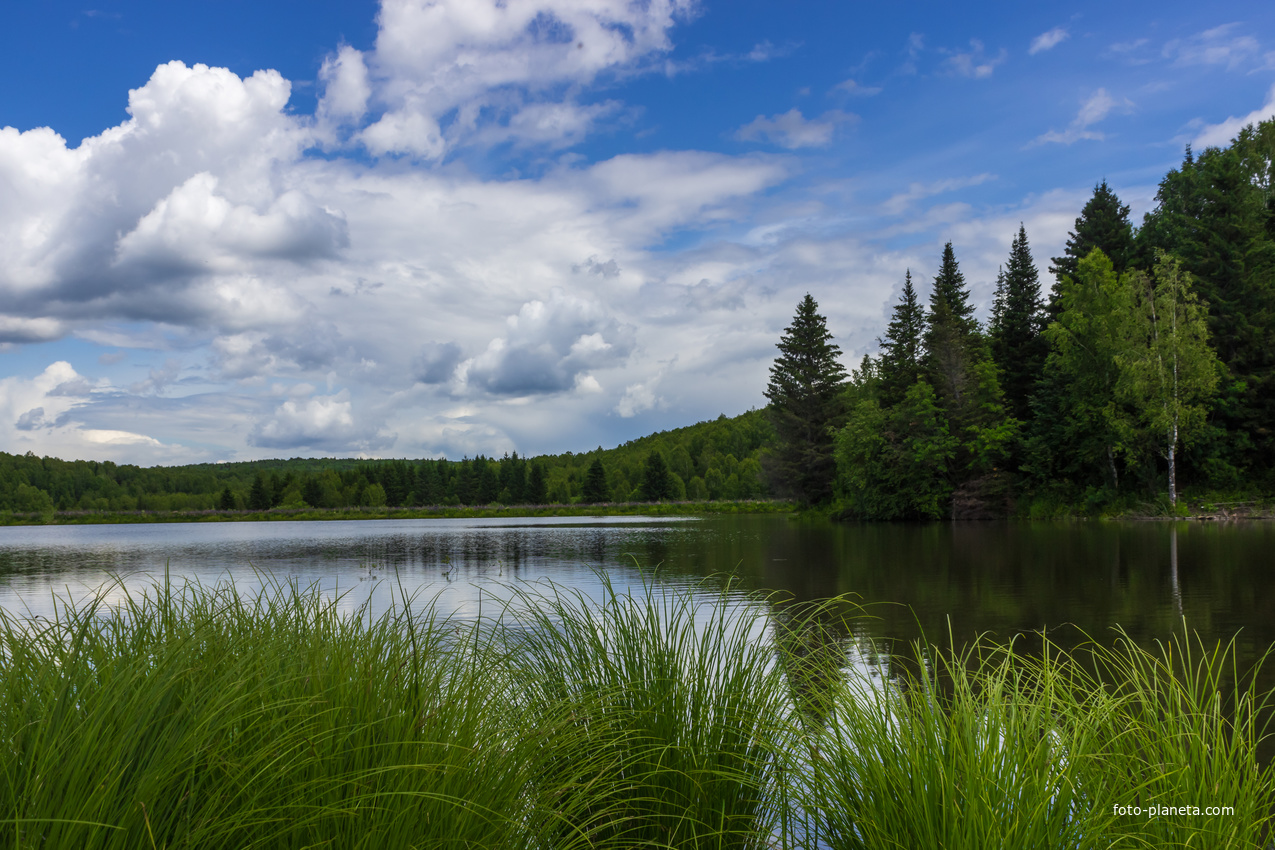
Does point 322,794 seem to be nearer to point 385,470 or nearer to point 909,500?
point 909,500

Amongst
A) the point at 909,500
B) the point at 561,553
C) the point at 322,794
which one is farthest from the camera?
the point at 909,500

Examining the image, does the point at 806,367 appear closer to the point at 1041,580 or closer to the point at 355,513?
the point at 1041,580

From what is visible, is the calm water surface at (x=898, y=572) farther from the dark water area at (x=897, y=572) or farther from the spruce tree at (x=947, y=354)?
the spruce tree at (x=947, y=354)

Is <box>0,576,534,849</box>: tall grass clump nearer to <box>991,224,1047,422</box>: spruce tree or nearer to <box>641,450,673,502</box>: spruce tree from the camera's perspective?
<box>991,224,1047,422</box>: spruce tree

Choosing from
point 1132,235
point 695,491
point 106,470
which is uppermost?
point 1132,235

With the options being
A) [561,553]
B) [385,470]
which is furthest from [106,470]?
[561,553]

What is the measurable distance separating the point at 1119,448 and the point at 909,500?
1305 cm

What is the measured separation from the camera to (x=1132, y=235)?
51656 millimetres

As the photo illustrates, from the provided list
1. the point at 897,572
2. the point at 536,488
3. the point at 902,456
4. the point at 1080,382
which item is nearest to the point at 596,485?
the point at 536,488

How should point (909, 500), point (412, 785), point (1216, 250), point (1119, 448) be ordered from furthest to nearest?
point (909, 500) < point (1216, 250) < point (1119, 448) < point (412, 785)

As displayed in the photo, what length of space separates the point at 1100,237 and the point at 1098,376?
14.6 meters

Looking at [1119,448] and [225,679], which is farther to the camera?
[1119,448]

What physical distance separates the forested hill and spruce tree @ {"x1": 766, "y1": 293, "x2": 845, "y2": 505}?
3202 centimetres

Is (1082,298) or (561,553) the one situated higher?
(1082,298)
